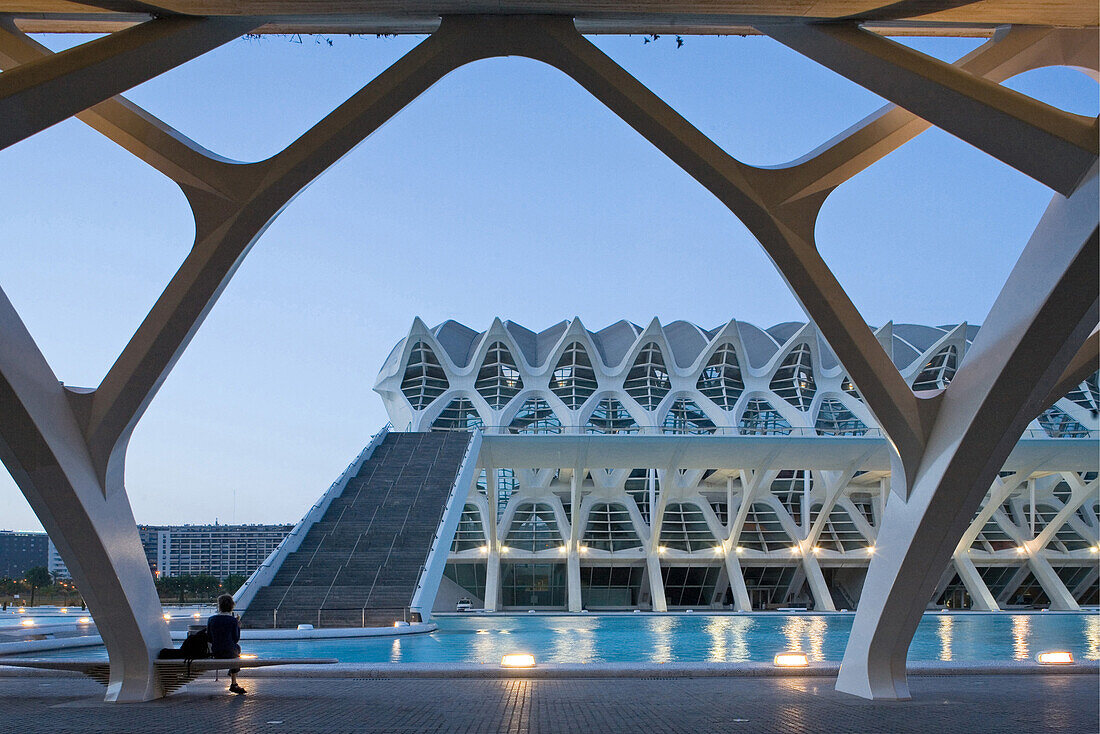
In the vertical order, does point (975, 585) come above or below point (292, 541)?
below

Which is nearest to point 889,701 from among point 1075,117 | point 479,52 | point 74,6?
point 1075,117

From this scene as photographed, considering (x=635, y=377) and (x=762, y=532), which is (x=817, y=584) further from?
(x=635, y=377)

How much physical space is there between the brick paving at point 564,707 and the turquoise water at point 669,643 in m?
2.86

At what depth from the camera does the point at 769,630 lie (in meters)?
23.6

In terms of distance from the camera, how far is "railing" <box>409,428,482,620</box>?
71.0 feet

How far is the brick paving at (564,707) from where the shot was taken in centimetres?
675

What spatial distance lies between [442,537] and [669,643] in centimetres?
768

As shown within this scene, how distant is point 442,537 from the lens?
2431 centimetres

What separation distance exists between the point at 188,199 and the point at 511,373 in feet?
142

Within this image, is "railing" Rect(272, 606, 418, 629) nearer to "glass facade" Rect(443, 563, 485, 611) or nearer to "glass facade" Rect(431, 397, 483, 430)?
"glass facade" Rect(443, 563, 485, 611)

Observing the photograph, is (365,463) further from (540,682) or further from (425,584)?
(540,682)

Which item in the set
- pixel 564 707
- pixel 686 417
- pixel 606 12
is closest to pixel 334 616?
pixel 564 707

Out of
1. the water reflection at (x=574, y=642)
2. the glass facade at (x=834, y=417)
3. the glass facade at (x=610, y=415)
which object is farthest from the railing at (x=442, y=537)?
the glass facade at (x=834, y=417)

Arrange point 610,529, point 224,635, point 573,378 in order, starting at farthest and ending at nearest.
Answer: point 573,378, point 610,529, point 224,635
